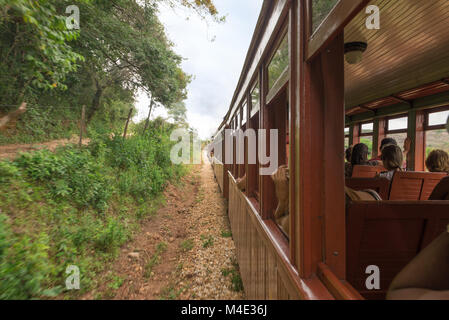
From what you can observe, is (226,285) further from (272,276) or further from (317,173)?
(317,173)

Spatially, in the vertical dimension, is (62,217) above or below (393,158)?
below

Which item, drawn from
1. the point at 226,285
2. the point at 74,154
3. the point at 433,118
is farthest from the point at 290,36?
the point at 433,118

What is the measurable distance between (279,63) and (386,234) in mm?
1457

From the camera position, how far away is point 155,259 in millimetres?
4047

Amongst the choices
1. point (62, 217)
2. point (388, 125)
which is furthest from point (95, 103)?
point (388, 125)

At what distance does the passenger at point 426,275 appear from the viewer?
2.90 ft

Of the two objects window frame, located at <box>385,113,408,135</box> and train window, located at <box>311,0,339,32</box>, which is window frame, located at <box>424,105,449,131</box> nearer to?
window frame, located at <box>385,113,408,135</box>

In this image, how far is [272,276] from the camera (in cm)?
160

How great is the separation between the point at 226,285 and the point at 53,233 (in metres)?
2.91

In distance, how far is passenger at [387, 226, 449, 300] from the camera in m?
0.89

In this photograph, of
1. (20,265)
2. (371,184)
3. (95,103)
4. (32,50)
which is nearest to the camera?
(371,184)

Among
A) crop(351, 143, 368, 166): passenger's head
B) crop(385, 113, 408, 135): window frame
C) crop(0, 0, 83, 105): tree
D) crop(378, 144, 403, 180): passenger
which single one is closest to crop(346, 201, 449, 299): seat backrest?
crop(378, 144, 403, 180): passenger

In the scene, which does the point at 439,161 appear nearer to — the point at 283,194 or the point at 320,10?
the point at 283,194

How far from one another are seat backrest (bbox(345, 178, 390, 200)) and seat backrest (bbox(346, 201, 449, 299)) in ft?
2.66
